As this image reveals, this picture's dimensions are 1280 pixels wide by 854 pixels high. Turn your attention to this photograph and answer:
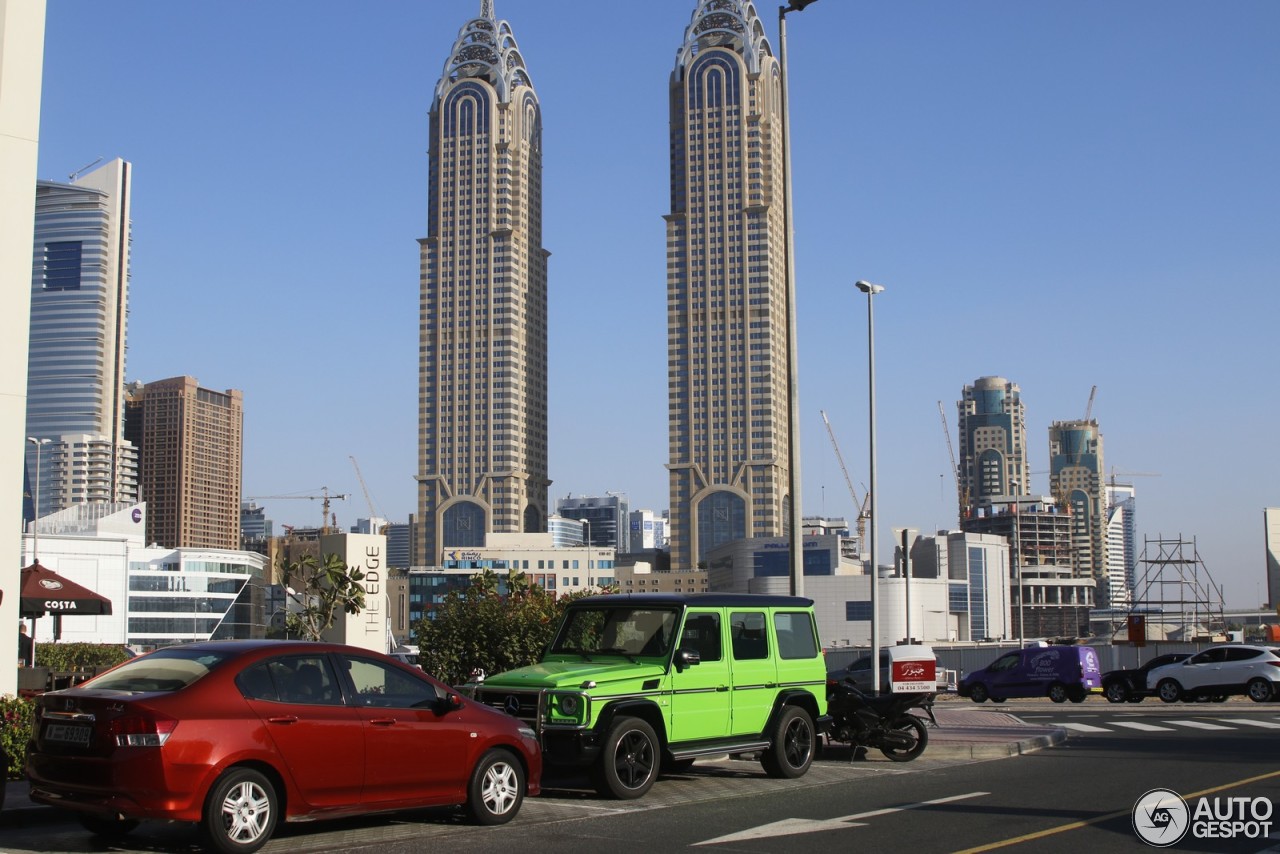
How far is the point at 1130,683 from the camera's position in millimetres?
35312

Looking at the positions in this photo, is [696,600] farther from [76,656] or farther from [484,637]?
[76,656]

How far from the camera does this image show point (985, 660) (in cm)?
6925

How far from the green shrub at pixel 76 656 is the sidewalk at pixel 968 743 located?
70.0ft

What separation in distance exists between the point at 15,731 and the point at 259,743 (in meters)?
5.11

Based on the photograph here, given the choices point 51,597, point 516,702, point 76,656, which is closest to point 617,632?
point 516,702

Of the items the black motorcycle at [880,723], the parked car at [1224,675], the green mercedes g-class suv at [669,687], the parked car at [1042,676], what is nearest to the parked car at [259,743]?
the green mercedes g-class suv at [669,687]

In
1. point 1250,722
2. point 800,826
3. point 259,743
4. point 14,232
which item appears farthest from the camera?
point 1250,722

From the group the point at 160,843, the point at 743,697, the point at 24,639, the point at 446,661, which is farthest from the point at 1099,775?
the point at 24,639

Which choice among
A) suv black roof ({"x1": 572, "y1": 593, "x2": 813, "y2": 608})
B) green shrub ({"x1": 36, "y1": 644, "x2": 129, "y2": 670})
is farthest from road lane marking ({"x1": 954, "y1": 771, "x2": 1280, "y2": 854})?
green shrub ({"x1": 36, "y1": 644, "x2": 129, "y2": 670})

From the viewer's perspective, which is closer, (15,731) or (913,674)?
(15,731)

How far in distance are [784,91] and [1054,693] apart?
918 inches

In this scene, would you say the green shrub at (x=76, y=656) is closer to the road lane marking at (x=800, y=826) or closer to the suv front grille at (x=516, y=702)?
the suv front grille at (x=516, y=702)

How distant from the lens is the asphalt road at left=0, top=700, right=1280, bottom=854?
1044 centimetres

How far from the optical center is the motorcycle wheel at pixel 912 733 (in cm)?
1712
